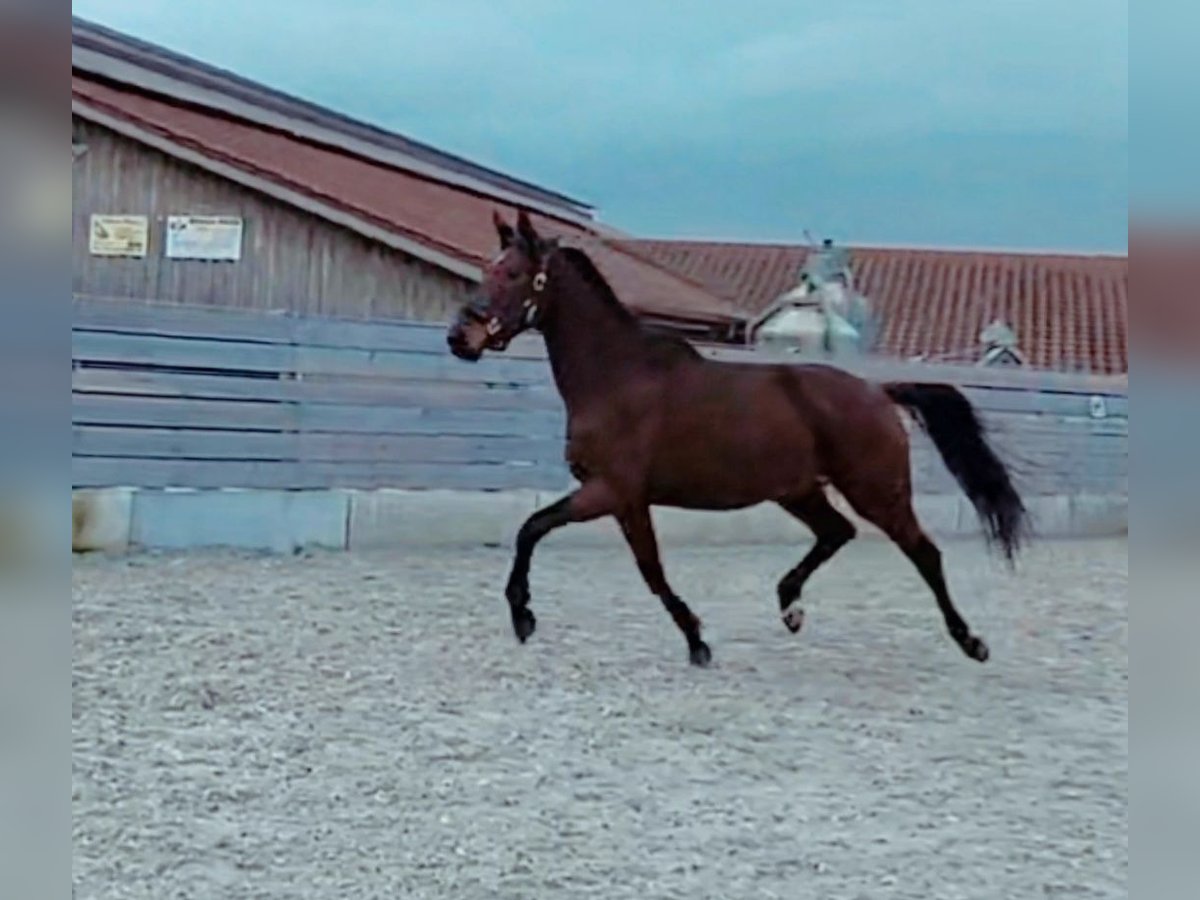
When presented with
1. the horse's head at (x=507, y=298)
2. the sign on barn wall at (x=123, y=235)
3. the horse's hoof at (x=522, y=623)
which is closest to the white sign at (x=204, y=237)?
the sign on barn wall at (x=123, y=235)

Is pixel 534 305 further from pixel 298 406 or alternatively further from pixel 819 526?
pixel 298 406

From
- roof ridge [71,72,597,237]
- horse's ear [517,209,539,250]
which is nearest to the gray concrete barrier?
horse's ear [517,209,539,250]

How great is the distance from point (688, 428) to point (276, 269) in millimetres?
6215

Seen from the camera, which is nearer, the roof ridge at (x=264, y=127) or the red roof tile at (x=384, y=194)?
the red roof tile at (x=384, y=194)

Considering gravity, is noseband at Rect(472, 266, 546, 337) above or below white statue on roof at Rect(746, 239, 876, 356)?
below

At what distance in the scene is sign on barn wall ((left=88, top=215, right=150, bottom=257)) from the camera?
9.70 m

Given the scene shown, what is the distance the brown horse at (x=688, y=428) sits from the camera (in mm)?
4492

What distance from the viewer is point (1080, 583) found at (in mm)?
7531

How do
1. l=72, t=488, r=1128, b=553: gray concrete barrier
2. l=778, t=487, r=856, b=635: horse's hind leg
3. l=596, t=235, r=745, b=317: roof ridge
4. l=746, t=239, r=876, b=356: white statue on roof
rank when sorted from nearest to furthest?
l=778, t=487, r=856, b=635: horse's hind leg
l=72, t=488, r=1128, b=553: gray concrete barrier
l=746, t=239, r=876, b=356: white statue on roof
l=596, t=235, r=745, b=317: roof ridge

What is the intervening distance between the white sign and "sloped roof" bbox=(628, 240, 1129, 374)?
546 centimetres

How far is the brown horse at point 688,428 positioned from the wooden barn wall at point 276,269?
17.6 feet

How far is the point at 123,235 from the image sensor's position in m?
9.76

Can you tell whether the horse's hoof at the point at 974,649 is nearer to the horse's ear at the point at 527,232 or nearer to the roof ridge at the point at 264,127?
the horse's ear at the point at 527,232

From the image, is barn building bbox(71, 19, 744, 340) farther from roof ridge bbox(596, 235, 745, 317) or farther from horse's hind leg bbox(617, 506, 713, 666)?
horse's hind leg bbox(617, 506, 713, 666)
